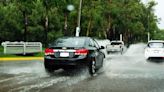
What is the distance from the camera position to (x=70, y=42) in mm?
15695

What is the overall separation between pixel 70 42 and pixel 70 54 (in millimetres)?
883

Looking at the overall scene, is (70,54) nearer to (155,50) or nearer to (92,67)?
(92,67)

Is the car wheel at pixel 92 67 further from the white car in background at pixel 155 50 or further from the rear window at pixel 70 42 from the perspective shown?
the white car in background at pixel 155 50

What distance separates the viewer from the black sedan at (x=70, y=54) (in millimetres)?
14883

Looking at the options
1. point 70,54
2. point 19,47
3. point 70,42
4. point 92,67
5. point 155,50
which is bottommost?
point 92,67

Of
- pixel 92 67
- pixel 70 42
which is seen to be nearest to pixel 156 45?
pixel 92 67

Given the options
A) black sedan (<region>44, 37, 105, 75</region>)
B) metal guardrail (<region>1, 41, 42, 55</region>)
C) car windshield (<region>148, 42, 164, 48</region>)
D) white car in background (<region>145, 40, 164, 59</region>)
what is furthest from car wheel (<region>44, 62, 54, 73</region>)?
car windshield (<region>148, 42, 164, 48</region>)

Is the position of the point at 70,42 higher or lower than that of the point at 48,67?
higher

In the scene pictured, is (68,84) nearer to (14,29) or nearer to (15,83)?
(15,83)

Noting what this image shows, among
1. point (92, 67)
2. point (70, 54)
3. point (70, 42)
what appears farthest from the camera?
point (70, 42)

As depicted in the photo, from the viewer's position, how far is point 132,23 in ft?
286

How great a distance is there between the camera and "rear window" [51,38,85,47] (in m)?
15.4

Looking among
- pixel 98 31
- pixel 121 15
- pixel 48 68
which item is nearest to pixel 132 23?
pixel 121 15

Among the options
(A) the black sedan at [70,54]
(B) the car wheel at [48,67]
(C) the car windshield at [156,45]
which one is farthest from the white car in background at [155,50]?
(B) the car wheel at [48,67]
